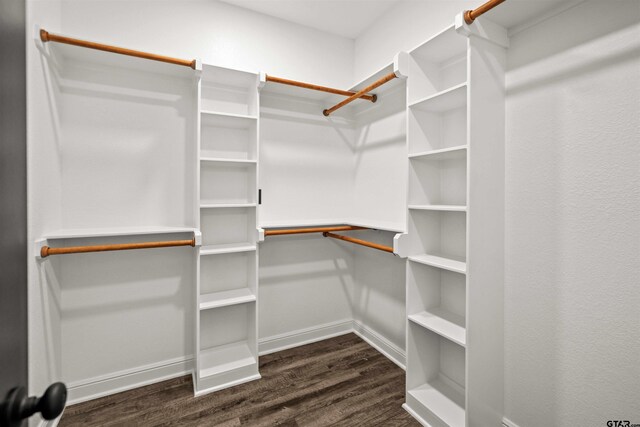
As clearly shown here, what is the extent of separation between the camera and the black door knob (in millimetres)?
426

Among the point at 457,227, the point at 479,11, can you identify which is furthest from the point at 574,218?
the point at 479,11

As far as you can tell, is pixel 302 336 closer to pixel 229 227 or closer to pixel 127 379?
pixel 229 227

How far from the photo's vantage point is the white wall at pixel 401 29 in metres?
1.90

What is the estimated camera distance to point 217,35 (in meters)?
2.24

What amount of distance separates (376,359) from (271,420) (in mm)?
950

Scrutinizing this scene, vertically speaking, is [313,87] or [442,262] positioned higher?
[313,87]

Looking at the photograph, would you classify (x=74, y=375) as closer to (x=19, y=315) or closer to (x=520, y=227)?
(x=19, y=315)

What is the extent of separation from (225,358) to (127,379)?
0.62 metres

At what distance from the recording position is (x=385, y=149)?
2.41 meters

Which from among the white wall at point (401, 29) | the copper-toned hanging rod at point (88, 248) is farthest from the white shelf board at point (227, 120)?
the white wall at point (401, 29)

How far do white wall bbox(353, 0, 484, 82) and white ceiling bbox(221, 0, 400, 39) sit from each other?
0.30 feet

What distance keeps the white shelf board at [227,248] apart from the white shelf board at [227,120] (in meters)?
0.87

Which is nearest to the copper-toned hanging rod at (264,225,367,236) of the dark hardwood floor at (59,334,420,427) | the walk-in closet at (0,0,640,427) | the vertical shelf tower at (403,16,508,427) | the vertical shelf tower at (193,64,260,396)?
the walk-in closet at (0,0,640,427)

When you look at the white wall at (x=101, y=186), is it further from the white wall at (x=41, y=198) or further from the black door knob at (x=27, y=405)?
the black door knob at (x=27, y=405)
